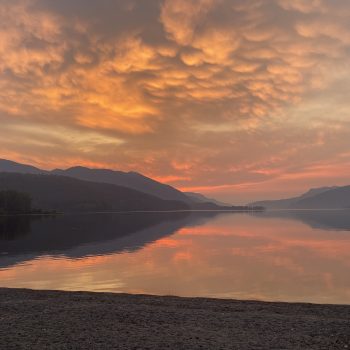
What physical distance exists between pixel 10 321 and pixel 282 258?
183 feet

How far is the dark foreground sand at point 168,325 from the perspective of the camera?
727 inches

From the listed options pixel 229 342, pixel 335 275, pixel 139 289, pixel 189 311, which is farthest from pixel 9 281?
pixel 335 275

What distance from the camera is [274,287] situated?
42750 mm

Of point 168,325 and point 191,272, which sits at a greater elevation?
point 168,325

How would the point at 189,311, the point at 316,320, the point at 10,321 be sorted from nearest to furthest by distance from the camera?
the point at 10,321, the point at 316,320, the point at 189,311

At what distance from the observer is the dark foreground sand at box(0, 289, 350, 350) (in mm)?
18453

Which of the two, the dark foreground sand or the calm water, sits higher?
the dark foreground sand

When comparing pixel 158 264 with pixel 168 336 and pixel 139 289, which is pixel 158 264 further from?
pixel 168 336

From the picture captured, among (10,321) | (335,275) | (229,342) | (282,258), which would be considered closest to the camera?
(229,342)

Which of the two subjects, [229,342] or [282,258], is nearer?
[229,342]

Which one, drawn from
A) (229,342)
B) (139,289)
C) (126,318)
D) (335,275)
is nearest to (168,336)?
(229,342)

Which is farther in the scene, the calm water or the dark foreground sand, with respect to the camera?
the calm water

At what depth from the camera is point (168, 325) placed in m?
21.8

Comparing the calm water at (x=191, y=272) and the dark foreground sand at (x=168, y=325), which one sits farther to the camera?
the calm water at (x=191, y=272)
